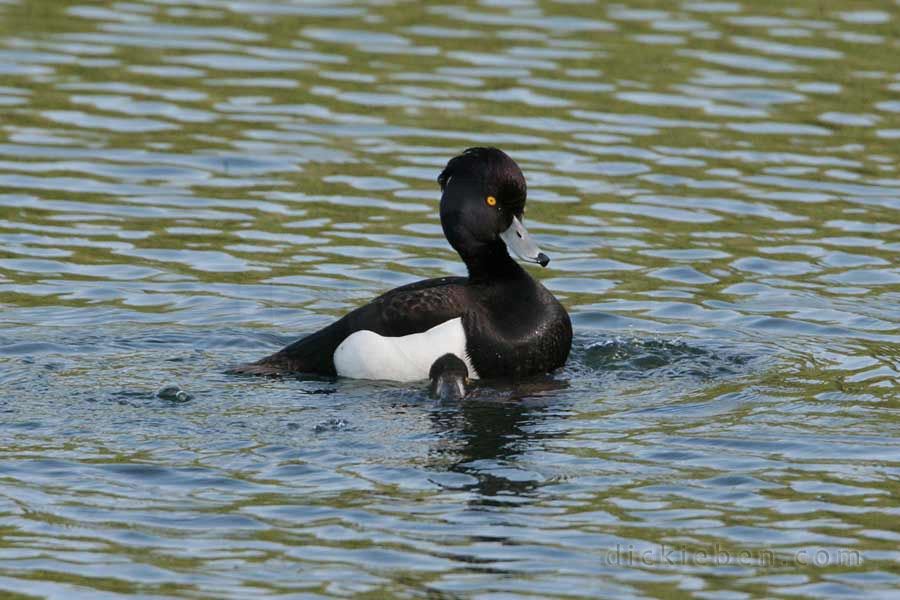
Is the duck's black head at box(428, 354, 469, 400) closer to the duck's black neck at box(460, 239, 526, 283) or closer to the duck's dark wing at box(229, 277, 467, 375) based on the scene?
the duck's dark wing at box(229, 277, 467, 375)

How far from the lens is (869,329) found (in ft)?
37.7

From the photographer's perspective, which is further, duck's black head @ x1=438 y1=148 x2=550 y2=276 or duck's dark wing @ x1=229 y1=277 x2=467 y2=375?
duck's black head @ x1=438 y1=148 x2=550 y2=276

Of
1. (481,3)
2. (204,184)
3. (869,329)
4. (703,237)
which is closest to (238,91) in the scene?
(204,184)

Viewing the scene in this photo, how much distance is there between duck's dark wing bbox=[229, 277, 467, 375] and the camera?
412 inches

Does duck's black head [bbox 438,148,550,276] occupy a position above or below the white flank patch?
above

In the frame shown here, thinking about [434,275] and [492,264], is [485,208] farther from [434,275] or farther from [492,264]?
[434,275]

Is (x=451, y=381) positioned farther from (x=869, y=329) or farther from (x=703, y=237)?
(x=703, y=237)

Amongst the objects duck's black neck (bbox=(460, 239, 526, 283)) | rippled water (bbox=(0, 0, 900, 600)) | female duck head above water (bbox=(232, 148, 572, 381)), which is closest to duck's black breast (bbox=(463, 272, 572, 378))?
female duck head above water (bbox=(232, 148, 572, 381))

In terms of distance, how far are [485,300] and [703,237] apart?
336cm

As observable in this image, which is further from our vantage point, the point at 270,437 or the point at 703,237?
the point at 703,237

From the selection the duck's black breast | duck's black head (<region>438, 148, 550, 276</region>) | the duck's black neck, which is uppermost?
duck's black head (<region>438, 148, 550, 276</region>)

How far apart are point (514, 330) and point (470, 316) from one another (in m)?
0.30

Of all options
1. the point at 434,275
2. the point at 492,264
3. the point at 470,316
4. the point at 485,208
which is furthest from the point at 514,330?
the point at 434,275

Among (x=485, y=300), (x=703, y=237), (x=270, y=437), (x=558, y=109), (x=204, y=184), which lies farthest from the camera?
(x=558, y=109)
